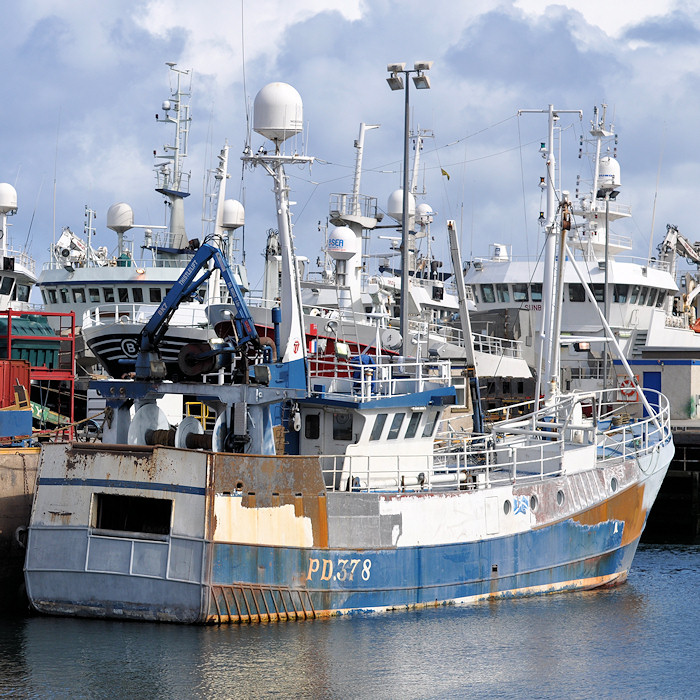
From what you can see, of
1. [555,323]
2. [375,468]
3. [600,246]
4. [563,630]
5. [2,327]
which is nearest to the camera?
[563,630]

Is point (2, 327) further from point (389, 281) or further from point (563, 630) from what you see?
point (389, 281)

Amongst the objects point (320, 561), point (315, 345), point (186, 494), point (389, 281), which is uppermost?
point (389, 281)

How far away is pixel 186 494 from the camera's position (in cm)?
1856

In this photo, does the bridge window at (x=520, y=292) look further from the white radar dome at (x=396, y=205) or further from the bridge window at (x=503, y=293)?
the white radar dome at (x=396, y=205)

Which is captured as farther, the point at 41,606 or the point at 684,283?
the point at 684,283

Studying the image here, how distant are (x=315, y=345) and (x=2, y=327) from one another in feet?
34.0

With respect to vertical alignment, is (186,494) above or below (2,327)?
below

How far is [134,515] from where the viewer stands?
19.7 m

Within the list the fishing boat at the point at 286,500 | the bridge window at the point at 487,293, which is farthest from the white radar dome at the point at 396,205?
the fishing boat at the point at 286,500

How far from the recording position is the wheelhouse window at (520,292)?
48156mm

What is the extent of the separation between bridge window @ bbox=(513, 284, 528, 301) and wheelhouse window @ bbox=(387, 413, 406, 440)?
89.8 ft

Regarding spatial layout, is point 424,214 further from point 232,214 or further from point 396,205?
point 232,214

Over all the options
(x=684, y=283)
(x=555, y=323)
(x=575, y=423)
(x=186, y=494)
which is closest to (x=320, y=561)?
(x=186, y=494)

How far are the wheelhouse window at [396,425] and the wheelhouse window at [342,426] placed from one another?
2.71 feet
